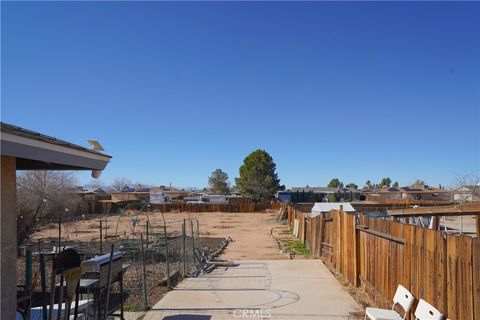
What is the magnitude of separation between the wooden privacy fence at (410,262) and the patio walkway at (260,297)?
710 mm

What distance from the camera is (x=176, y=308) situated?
30.5 feet

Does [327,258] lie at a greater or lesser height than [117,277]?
lesser

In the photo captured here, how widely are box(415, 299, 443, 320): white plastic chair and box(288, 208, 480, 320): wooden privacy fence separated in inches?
5.4

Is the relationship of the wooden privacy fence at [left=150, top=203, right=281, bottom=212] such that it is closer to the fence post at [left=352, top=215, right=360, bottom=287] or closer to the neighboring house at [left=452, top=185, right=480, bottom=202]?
the neighboring house at [left=452, top=185, right=480, bottom=202]

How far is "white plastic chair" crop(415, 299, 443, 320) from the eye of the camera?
562 cm

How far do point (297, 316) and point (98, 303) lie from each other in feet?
12.9

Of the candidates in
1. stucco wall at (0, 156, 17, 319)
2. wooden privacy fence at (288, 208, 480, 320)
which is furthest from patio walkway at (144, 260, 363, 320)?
stucco wall at (0, 156, 17, 319)

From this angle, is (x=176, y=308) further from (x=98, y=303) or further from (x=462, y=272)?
(x=462, y=272)

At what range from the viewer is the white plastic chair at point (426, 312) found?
562 cm

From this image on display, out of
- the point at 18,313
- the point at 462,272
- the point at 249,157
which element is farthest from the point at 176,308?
the point at 249,157

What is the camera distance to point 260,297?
1028cm
